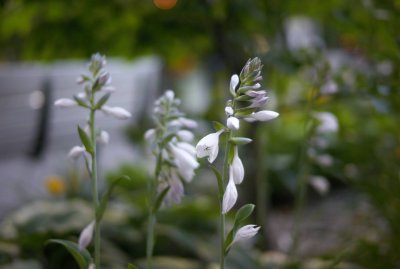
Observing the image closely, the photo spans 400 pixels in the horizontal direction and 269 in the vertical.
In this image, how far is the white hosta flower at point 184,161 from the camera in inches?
55.9

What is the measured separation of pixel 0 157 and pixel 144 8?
6.70 metres

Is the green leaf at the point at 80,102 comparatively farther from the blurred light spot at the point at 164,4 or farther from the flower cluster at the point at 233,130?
the blurred light spot at the point at 164,4


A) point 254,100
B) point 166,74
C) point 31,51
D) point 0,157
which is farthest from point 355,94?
point 166,74

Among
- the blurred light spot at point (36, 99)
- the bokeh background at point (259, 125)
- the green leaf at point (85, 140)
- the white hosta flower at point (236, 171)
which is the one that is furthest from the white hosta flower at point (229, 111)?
the blurred light spot at point (36, 99)

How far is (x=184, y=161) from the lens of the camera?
4.68 feet

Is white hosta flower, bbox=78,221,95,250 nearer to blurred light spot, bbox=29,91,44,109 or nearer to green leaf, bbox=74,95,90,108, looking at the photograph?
green leaf, bbox=74,95,90,108

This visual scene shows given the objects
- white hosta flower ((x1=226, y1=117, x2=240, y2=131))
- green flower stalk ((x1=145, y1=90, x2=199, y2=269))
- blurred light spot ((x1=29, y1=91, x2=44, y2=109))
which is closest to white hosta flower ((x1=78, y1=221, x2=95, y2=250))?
green flower stalk ((x1=145, y1=90, x2=199, y2=269))

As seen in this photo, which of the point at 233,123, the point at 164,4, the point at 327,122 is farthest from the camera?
the point at 164,4

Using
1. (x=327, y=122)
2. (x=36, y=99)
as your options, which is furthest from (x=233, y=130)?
(x=36, y=99)

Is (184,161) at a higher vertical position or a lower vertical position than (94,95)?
lower

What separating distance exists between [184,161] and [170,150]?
0.18 ft

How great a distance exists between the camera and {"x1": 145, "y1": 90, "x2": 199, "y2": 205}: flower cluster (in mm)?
1447

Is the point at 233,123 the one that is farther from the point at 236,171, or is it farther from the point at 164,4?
the point at 164,4

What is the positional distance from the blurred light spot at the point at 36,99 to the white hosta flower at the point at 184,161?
8443mm
